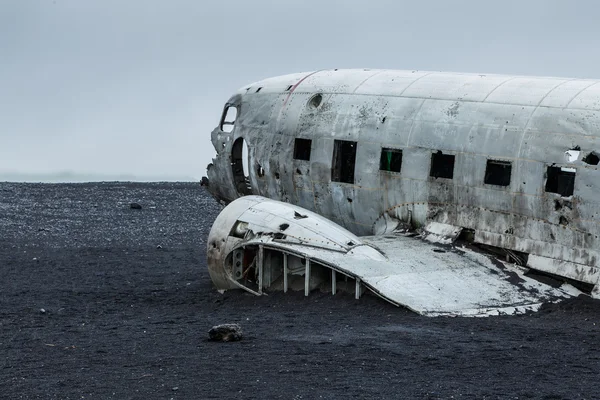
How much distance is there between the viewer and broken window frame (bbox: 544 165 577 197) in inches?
A: 758

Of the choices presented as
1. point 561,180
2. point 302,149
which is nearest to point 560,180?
point 561,180

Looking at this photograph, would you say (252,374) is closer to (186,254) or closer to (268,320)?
(268,320)

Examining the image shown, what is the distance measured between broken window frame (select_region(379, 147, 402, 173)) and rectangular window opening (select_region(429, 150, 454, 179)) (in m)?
0.87

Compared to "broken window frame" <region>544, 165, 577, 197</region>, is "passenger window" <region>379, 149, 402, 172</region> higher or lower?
higher

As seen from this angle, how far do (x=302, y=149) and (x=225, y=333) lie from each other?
8.34 m

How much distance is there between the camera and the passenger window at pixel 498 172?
20172mm

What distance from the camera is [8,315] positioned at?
65.2 ft

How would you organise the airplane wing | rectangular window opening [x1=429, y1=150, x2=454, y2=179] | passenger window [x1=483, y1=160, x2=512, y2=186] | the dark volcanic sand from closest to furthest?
1. the dark volcanic sand
2. the airplane wing
3. passenger window [x1=483, y1=160, x2=512, y2=186]
4. rectangular window opening [x1=429, y1=150, x2=454, y2=179]

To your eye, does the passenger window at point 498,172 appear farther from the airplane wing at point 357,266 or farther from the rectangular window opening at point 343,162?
the rectangular window opening at point 343,162

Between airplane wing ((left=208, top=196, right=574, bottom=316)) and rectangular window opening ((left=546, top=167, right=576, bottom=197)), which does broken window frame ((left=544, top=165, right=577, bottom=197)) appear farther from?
airplane wing ((left=208, top=196, right=574, bottom=316))

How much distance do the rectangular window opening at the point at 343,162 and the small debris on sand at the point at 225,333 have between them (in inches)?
283

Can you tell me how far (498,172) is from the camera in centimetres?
2038

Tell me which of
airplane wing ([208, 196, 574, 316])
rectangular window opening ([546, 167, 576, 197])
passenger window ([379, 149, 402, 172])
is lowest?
airplane wing ([208, 196, 574, 316])

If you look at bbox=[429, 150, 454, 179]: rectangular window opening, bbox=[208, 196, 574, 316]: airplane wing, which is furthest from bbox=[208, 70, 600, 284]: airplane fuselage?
bbox=[208, 196, 574, 316]: airplane wing
